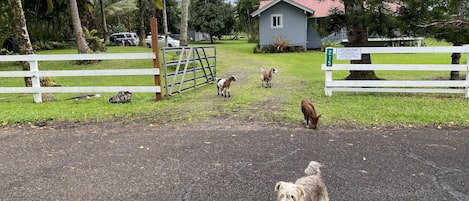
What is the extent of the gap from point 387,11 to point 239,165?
6.13 metres

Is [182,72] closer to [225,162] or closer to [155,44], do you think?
[155,44]

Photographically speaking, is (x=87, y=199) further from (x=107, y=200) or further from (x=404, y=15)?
(x=404, y=15)

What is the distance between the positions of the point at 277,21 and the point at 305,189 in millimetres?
24197

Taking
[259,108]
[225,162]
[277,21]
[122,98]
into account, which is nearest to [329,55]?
[259,108]

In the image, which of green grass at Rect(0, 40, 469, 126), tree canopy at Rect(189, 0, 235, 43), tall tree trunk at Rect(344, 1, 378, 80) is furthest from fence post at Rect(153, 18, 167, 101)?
tree canopy at Rect(189, 0, 235, 43)

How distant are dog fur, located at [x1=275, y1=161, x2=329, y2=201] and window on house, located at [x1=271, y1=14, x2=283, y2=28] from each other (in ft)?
77.5

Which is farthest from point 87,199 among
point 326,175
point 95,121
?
point 95,121

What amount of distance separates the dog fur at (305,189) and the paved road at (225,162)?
0.48 metres

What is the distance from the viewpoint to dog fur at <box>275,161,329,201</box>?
244 cm

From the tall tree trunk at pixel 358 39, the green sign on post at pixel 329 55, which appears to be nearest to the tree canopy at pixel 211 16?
the tall tree trunk at pixel 358 39

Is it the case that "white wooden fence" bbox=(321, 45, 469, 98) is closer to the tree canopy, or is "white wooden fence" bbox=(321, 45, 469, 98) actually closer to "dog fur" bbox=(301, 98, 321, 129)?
"dog fur" bbox=(301, 98, 321, 129)

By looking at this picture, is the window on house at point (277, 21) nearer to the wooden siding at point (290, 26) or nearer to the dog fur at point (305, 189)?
the wooden siding at point (290, 26)

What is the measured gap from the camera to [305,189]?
2.65 meters

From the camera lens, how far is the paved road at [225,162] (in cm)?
340
